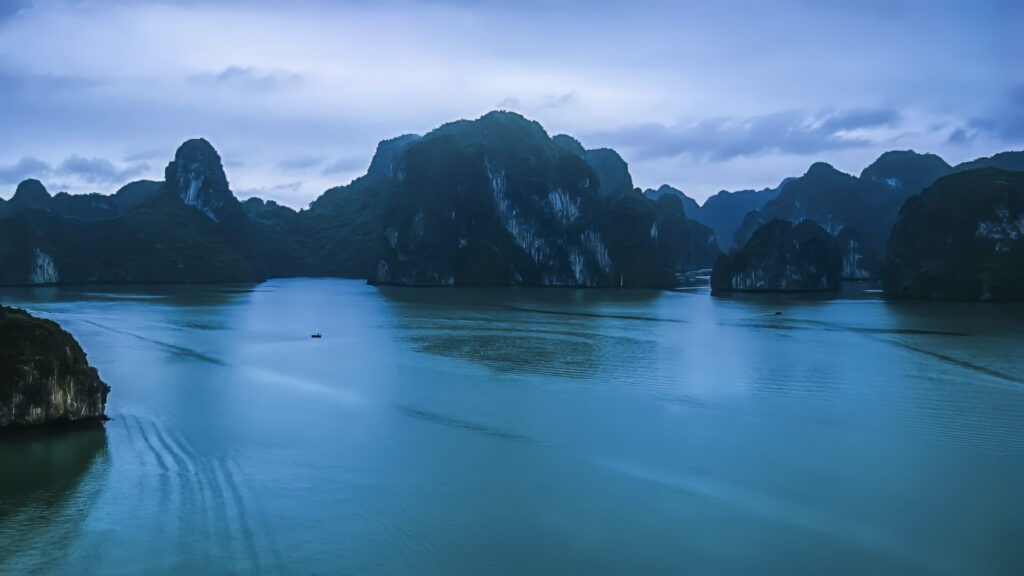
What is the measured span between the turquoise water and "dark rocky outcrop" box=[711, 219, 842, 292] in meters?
114

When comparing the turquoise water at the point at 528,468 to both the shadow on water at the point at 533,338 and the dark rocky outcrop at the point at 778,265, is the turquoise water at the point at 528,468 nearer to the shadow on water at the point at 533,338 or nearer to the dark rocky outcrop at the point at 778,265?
the shadow on water at the point at 533,338

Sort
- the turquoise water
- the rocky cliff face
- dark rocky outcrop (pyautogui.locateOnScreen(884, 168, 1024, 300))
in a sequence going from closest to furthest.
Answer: the turquoise water
the rocky cliff face
dark rocky outcrop (pyautogui.locateOnScreen(884, 168, 1024, 300))

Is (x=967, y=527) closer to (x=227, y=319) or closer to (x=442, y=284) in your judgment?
(x=227, y=319)

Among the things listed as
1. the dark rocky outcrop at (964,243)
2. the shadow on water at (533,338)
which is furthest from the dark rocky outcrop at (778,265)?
the shadow on water at (533,338)

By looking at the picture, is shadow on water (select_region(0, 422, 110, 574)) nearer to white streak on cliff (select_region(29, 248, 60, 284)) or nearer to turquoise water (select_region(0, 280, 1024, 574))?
turquoise water (select_region(0, 280, 1024, 574))

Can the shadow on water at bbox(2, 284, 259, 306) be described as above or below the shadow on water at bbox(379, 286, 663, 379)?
above

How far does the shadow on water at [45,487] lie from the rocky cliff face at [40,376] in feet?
1.46

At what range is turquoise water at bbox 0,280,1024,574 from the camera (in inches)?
447

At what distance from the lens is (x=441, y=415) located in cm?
2186

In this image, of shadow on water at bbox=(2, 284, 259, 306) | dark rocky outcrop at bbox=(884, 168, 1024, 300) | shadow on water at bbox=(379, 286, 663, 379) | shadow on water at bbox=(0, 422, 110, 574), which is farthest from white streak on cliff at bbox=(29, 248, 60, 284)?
dark rocky outcrop at bbox=(884, 168, 1024, 300)

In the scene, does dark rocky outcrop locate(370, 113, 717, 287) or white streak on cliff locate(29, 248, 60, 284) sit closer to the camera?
white streak on cliff locate(29, 248, 60, 284)

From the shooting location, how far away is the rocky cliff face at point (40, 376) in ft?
55.1

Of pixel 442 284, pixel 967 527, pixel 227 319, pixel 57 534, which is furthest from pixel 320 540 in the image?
pixel 442 284

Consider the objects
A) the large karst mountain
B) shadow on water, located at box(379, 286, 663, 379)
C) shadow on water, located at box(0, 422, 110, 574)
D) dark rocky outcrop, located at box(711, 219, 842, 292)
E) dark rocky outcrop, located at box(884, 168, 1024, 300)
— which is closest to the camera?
shadow on water, located at box(0, 422, 110, 574)
